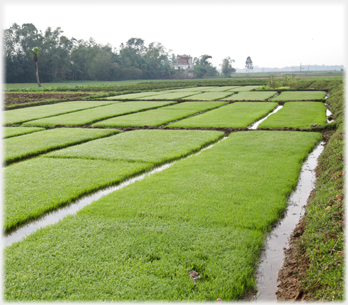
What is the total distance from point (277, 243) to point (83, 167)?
18.4 feet

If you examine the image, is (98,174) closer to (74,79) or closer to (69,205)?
(69,205)

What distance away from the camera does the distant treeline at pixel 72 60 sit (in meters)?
65.8

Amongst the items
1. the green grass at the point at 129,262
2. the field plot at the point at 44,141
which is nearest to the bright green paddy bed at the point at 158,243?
the green grass at the point at 129,262

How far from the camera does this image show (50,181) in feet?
24.3

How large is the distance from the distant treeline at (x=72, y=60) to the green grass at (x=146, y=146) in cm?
5084

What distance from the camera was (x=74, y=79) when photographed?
79.8m

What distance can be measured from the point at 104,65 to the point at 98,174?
266 ft

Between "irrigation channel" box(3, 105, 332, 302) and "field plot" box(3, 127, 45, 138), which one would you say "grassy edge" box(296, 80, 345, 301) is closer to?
"irrigation channel" box(3, 105, 332, 302)

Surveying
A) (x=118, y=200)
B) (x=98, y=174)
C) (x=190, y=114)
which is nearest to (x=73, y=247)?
(x=118, y=200)

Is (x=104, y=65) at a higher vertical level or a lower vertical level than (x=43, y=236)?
higher

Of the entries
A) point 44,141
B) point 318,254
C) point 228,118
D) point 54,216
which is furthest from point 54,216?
point 228,118

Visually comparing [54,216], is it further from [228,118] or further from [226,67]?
[226,67]

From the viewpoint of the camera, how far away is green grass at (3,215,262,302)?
3514mm

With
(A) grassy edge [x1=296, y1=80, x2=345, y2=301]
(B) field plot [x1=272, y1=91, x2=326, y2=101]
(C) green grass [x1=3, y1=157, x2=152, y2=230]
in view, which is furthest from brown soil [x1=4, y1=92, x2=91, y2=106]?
(A) grassy edge [x1=296, y1=80, x2=345, y2=301]
